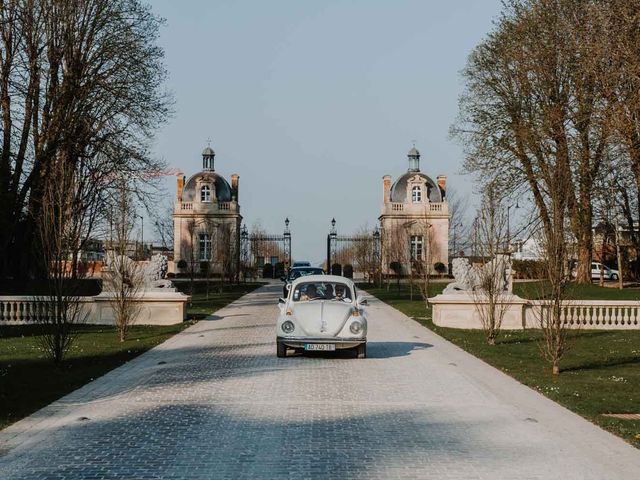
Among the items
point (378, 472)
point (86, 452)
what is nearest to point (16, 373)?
point (86, 452)

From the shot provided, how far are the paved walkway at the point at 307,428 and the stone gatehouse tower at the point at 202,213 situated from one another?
61131 millimetres

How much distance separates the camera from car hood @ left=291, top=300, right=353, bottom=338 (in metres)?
16.5

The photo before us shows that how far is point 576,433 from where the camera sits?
9.46 m

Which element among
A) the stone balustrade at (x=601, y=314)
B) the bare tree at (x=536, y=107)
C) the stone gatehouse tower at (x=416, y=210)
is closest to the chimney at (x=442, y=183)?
the stone gatehouse tower at (x=416, y=210)

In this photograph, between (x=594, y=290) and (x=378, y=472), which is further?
(x=594, y=290)

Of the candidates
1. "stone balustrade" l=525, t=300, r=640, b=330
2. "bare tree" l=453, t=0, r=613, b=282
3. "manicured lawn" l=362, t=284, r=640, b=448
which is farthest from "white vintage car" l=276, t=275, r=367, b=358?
"bare tree" l=453, t=0, r=613, b=282

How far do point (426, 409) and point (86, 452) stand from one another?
4425 millimetres

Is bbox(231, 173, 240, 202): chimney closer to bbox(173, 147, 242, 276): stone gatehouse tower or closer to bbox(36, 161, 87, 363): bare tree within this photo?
bbox(173, 147, 242, 276): stone gatehouse tower

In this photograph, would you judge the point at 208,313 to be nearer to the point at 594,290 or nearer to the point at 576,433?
the point at 594,290

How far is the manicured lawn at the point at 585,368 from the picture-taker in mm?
11181

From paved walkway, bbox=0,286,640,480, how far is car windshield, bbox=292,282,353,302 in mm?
1999

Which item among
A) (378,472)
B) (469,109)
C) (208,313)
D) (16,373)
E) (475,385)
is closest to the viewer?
(378,472)

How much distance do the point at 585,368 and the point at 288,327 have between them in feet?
17.8

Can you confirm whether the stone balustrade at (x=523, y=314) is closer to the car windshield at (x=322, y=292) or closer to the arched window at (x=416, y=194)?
the car windshield at (x=322, y=292)
